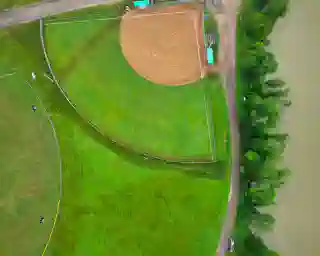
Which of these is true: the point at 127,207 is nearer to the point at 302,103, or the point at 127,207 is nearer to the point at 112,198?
the point at 112,198

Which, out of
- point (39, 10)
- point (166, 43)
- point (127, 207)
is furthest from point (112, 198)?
point (39, 10)

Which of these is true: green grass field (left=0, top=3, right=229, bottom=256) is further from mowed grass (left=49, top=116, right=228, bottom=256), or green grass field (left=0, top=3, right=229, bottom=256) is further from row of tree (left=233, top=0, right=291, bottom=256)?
row of tree (left=233, top=0, right=291, bottom=256)

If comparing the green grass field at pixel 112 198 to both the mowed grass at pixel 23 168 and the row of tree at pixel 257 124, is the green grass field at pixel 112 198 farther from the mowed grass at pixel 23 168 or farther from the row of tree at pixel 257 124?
the row of tree at pixel 257 124

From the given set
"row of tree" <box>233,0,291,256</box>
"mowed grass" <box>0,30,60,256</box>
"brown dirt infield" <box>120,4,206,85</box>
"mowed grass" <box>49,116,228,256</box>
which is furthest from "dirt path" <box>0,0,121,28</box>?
"row of tree" <box>233,0,291,256</box>

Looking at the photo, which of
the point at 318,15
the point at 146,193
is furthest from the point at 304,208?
the point at 318,15

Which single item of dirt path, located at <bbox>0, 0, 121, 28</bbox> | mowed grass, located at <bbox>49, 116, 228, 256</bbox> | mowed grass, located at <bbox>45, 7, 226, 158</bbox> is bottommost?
mowed grass, located at <bbox>49, 116, 228, 256</bbox>

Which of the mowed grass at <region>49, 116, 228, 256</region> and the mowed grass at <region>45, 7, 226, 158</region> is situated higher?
the mowed grass at <region>45, 7, 226, 158</region>
